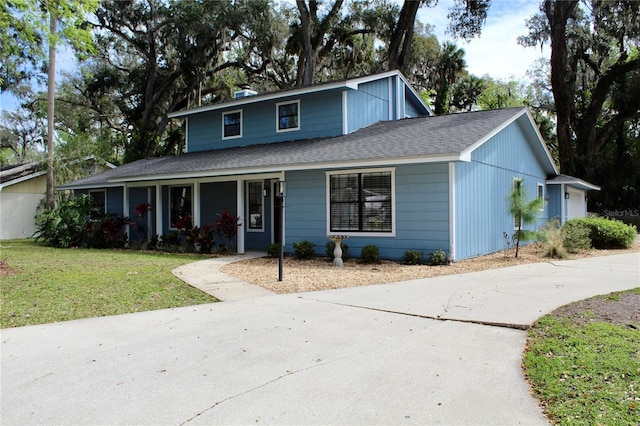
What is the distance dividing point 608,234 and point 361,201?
8.68 meters

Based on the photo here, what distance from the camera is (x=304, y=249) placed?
1234 centimetres

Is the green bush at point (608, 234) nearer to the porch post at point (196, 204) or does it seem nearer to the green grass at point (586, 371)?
Answer: the green grass at point (586, 371)

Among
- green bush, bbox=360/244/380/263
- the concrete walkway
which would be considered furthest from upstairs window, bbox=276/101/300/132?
green bush, bbox=360/244/380/263

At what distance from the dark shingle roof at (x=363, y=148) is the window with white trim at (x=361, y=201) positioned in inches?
26.9

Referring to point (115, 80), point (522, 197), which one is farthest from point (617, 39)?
point (115, 80)

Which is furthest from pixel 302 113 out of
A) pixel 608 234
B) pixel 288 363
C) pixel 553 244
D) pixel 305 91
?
pixel 288 363

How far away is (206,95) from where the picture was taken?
31141mm

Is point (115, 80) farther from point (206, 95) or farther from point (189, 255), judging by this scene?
point (189, 255)

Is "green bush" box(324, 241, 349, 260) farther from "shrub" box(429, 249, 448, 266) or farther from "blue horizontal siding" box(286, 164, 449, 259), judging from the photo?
"shrub" box(429, 249, 448, 266)

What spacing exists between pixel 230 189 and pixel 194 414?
13.1 meters

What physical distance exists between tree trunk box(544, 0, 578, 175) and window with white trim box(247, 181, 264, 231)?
18.8 meters

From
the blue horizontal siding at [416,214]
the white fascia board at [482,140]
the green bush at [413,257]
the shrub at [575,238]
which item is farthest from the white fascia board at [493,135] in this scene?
the shrub at [575,238]

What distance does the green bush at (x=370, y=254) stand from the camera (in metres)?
11.3

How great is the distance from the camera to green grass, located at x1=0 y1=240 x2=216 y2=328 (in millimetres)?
6582
